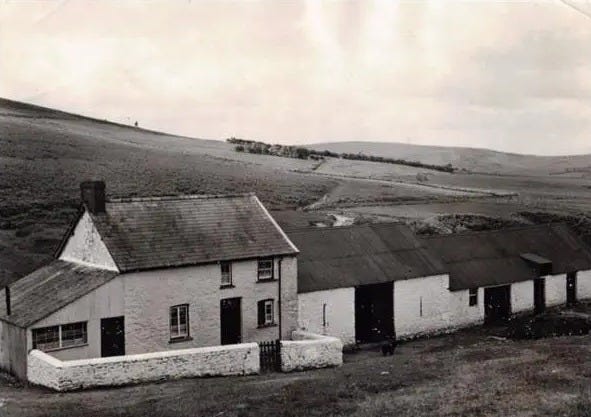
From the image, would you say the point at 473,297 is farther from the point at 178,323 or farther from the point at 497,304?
the point at 178,323

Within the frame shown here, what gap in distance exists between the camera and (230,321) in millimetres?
35906

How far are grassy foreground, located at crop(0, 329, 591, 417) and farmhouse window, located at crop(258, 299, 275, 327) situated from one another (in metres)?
6.17

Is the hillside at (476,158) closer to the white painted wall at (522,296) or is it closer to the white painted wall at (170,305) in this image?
the white painted wall at (522,296)

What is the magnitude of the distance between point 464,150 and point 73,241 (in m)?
142

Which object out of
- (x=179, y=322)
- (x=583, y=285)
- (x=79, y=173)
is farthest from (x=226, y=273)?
(x=79, y=173)

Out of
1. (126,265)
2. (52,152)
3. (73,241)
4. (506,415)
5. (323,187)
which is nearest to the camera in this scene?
(506,415)

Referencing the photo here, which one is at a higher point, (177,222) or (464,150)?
(464,150)

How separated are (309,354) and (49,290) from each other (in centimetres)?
1192

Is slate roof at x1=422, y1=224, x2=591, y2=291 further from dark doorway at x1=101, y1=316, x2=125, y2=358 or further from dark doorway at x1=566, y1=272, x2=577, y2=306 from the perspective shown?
dark doorway at x1=101, y1=316, x2=125, y2=358

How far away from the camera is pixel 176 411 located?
2242cm

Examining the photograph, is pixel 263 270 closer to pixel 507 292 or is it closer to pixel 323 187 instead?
pixel 507 292

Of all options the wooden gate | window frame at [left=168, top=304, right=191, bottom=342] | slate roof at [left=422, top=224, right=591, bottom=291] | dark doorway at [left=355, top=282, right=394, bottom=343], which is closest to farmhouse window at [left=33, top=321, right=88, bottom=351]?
window frame at [left=168, top=304, right=191, bottom=342]

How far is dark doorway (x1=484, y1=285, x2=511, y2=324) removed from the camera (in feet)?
149

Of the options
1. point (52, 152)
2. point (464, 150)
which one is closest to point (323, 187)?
point (52, 152)
